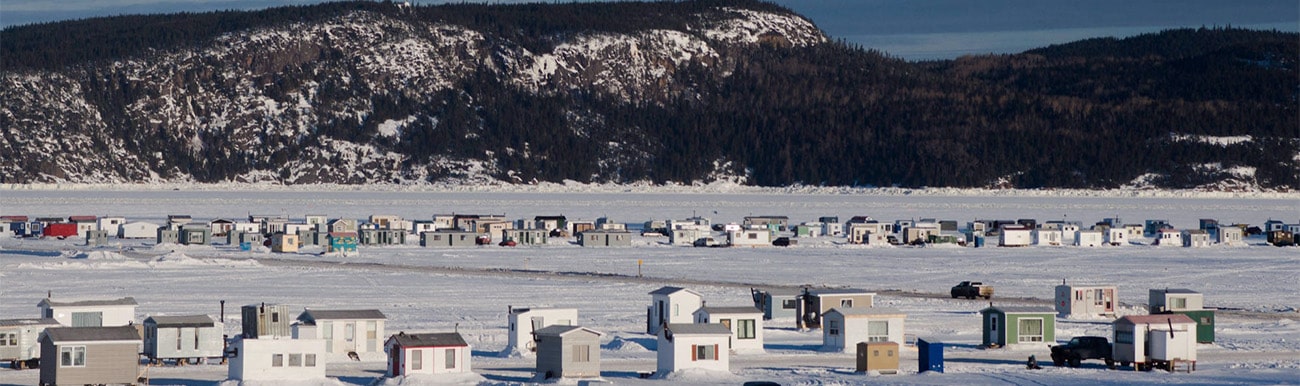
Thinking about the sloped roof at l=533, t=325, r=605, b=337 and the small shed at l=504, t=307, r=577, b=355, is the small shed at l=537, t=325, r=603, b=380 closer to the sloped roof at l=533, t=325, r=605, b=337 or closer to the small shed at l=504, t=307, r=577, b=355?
the sloped roof at l=533, t=325, r=605, b=337

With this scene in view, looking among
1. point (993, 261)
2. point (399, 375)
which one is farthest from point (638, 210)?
point (399, 375)

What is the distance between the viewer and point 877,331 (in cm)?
5009

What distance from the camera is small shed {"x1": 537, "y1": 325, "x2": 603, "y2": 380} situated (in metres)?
43.6

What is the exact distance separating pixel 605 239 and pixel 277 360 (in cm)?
6489

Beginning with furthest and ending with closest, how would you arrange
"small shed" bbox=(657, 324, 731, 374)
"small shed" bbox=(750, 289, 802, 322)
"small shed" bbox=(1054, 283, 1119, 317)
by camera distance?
"small shed" bbox=(1054, 283, 1119, 317), "small shed" bbox=(750, 289, 802, 322), "small shed" bbox=(657, 324, 731, 374)

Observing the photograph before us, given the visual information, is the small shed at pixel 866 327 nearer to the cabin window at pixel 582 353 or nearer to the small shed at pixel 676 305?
the small shed at pixel 676 305

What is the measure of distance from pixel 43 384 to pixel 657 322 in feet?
61.1

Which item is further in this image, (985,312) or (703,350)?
(985,312)

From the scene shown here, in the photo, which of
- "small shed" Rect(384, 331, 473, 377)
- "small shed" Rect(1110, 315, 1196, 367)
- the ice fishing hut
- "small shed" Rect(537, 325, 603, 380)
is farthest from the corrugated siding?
the ice fishing hut

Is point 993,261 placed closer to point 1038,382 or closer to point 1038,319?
point 1038,319

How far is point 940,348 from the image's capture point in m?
44.9

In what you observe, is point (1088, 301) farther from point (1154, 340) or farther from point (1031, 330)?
point (1154, 340)

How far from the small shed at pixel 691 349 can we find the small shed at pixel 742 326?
4.29 metres

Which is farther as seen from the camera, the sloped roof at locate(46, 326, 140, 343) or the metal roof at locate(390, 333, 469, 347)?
the metal roof at locate(390, 333, 469, 347)
